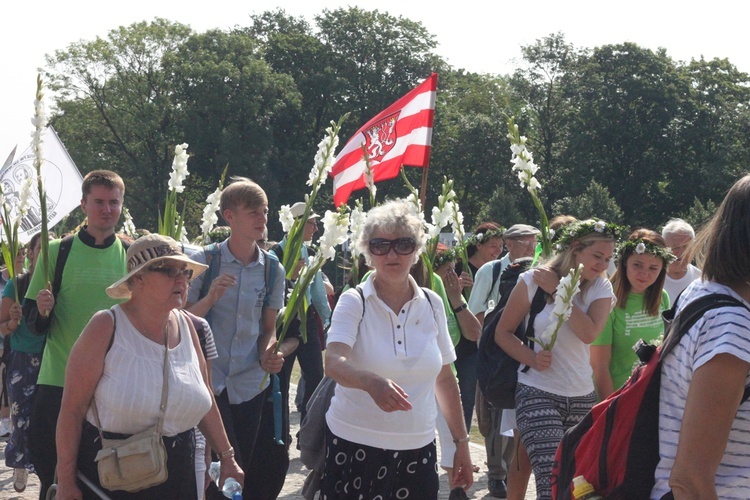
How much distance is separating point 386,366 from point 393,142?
605 cm

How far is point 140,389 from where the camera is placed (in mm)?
3881

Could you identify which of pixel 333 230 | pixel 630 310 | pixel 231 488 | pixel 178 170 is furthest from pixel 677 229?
pixel 231 488

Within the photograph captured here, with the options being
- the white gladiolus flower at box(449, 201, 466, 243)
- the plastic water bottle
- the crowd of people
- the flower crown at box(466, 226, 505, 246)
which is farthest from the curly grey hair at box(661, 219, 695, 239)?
the plastic water bottle

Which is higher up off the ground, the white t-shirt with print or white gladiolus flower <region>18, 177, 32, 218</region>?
white gladiolus flower <region>18, 177, 32, 218</region>

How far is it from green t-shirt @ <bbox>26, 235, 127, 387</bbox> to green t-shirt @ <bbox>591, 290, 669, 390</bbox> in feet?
9.16

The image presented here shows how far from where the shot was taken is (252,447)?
18.3ft

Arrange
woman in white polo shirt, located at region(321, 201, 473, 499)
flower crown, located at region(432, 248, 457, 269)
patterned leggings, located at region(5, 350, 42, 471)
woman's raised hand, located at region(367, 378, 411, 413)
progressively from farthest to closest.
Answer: flower crown, located at region(432, 248, 457, 269) < patterned leggings, located at region(5, 350, 42, 471) < woman in white polo shirt, located at region(321, 201, 473, 499) < woman's raised hand, located at region(367, 378, 411, 413)

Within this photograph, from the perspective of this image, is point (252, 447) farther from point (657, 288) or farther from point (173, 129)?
point (173, 129)

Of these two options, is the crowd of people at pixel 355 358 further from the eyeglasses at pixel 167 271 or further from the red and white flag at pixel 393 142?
the red and white flag at pixel 393 142

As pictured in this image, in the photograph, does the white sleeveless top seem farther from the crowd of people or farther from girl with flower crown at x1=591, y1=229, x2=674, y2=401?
girl with flower crown at x1=591, y1=229, x2=674, y2=401

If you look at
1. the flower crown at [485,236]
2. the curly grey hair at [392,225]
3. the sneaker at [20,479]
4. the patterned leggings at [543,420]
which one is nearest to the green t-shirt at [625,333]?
the patterned leggings at [543,420]

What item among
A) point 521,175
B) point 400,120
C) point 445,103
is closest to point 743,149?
point 445,103

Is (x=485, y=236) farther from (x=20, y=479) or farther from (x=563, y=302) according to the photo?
(x=20, y=479)

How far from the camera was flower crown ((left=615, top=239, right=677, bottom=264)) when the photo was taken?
20.5 ft
